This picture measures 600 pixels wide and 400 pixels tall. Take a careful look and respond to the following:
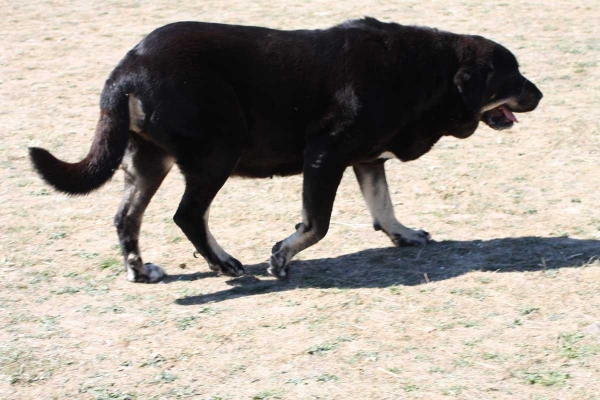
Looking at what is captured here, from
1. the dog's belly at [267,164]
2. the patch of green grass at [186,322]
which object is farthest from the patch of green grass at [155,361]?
the dog's belly at [267,164]

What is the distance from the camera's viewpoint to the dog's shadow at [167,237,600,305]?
5.93m

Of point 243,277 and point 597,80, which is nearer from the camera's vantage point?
point 243,277

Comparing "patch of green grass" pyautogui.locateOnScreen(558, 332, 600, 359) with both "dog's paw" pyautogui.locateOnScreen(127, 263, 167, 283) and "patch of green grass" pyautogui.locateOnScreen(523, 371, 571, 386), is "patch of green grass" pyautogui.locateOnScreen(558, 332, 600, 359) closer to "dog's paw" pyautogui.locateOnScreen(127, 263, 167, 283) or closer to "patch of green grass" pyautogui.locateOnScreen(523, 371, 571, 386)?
"patch of green grass" pyautogui.locateOnScreen(523, 371, 571, 386)

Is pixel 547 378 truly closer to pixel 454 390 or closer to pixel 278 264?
pixel 454 390

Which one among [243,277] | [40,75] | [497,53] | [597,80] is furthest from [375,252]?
[40,75]

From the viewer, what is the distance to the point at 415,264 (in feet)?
20.5

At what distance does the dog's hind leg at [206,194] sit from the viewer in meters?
5.78

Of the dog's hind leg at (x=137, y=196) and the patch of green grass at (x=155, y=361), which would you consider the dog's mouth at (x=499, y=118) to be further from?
the patch of green grass at (x=155, y=361)

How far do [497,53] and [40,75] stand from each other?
20.8 feet

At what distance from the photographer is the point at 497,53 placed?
6.37 metres

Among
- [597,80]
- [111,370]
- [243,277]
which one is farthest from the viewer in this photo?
[597,80]

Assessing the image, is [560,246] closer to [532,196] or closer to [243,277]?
[532,196]

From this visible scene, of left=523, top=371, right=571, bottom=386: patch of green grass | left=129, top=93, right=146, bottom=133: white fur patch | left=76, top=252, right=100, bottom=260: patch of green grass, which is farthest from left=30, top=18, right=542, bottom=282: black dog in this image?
left=523, top=371, right=571, bottom=386: patch of green grass

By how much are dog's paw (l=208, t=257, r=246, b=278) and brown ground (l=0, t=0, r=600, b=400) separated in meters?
0.06
